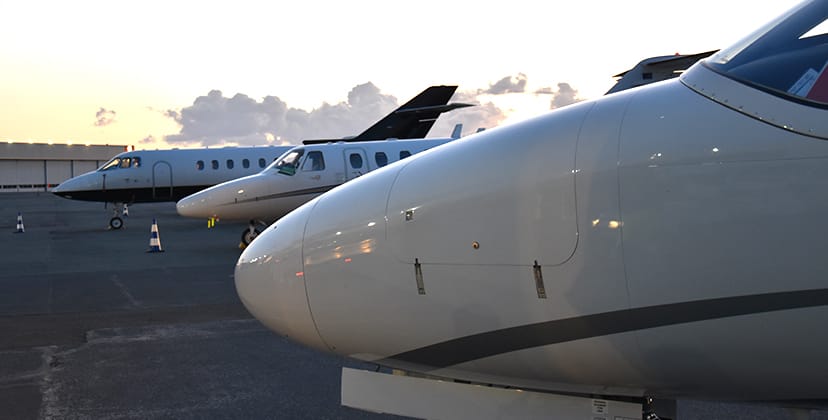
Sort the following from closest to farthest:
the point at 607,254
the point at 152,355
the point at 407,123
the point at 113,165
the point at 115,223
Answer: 1. the point at 607,254
2. the point at 152,355
3. the point at 115,223
4. the point at 113,165
5. the point at 407,123

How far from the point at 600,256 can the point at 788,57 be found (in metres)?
0.99

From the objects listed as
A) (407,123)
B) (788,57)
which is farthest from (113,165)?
(788,57)

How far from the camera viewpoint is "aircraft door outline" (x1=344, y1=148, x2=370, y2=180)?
1798 centimetres

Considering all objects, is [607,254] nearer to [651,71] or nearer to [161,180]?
[651,71]

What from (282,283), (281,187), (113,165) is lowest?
(282,283)

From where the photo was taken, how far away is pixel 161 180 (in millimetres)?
26938

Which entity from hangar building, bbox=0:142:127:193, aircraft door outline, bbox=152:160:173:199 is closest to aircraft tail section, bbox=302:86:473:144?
aircraft door outline, bbox=152:160:173:199

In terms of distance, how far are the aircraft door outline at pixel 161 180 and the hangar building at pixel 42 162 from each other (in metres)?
67.7

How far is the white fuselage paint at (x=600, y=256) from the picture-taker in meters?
2.60

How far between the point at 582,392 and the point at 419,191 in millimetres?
1060

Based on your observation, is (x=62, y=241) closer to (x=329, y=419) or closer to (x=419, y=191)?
(x=329, y=419)

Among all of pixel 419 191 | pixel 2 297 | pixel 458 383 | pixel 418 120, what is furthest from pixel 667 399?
pixel 418 120

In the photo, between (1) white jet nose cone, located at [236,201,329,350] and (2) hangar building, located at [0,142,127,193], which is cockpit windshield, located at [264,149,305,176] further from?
(2) hangar building, located at [0,142,127,193]

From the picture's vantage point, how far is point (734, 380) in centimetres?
283
